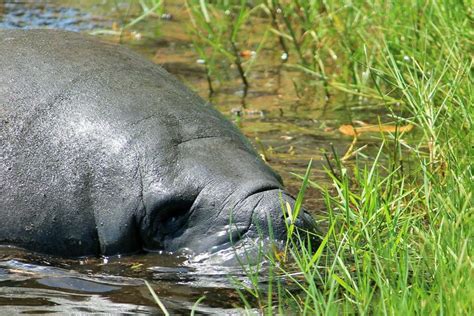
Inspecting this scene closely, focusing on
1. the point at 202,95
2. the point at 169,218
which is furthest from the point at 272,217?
the point at 202,95

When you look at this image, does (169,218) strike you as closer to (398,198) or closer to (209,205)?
(209,205)

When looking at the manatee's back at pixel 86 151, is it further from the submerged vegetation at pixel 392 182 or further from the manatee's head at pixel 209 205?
the submerged vegetation at pixel 392 182

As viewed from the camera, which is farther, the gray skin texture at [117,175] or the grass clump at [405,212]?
the gray skin texture at [117,175]

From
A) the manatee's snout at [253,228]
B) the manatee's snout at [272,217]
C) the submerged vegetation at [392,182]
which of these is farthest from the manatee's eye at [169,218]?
the submerged vegetation at [392,182]

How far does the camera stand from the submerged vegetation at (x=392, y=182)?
322 centimetres

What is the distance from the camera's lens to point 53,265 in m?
4.17

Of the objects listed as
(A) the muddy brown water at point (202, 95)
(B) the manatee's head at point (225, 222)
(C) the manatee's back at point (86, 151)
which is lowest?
(A) the muddy brown water at point (202, 95)

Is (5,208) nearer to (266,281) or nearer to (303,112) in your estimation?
(266,281)

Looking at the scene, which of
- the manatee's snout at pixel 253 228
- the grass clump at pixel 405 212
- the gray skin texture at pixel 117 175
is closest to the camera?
the grass clump at pixel 405 212

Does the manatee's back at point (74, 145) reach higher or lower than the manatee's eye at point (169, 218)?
higher

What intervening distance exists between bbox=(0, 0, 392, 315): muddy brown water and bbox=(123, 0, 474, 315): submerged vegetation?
0.40ft

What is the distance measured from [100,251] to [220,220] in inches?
19.7

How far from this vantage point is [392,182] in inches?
161

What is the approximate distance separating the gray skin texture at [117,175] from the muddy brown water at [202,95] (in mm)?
105
